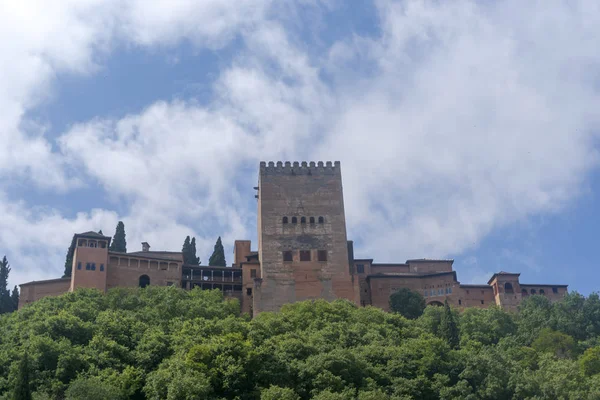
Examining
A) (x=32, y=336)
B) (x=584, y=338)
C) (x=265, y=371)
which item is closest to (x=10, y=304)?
(x=32, y=336)

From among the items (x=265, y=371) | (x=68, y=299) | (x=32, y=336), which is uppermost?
(x=68, y=299)

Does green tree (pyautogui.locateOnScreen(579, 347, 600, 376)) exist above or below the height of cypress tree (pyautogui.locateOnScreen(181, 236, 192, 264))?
below

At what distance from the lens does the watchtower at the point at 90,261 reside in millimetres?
75769

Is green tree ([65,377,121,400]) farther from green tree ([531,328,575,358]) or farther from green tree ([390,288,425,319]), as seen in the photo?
green tree ([390,288,425,319])

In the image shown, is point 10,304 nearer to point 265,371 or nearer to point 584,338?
point 265,371

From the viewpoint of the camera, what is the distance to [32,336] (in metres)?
54.1

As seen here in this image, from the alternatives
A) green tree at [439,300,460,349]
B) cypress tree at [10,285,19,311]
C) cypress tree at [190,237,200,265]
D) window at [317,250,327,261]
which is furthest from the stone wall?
green tree at [439,300,460,349]

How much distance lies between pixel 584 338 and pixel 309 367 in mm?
30221

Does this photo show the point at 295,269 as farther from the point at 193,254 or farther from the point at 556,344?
the point at 556,344

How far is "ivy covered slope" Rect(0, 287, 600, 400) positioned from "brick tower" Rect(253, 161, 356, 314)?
10.6 metres

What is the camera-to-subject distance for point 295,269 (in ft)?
260

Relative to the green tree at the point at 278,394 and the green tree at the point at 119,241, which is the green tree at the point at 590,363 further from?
the green tree at the point at 119,241

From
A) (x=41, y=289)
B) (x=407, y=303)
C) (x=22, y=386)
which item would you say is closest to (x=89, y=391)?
(x=22, y=386)

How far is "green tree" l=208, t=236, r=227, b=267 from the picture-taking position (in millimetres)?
89688
